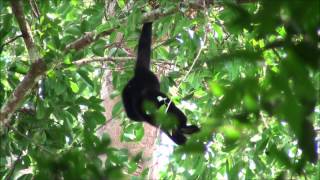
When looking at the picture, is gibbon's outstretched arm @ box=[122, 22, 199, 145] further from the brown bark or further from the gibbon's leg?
the brown bark

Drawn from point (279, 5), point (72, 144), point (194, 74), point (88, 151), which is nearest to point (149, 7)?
point (194, 74)

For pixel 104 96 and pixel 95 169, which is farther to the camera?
pixel 104 96

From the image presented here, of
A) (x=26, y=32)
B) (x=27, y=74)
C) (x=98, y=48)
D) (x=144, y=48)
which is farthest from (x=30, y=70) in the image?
(x=144, y=48)

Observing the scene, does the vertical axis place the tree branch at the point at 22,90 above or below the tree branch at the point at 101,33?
below

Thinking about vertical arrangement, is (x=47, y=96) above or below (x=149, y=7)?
below

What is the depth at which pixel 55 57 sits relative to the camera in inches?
123

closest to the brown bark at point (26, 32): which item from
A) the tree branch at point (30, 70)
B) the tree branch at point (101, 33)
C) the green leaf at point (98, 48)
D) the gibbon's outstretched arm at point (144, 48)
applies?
the tree branch at point (30, 70)

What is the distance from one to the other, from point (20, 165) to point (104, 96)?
1.75 metres

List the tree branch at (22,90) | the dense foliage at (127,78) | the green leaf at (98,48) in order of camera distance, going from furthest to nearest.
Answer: the green leaf at (98,48)
the dense foliage at (127,78)
the tree branch at (22,90)

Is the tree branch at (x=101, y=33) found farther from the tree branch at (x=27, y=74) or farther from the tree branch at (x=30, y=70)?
the tree branch at (x=27, y=74)

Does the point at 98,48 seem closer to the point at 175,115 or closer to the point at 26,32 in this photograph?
the point at 26,32

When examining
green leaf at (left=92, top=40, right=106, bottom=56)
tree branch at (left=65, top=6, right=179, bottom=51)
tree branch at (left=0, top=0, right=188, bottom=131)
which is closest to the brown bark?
tree branch at (left=0, top=0, right=188, bottom=131)

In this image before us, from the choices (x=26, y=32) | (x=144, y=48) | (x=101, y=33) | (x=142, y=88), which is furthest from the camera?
(x=101, y=33)

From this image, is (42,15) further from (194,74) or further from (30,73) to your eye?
(194,74)
